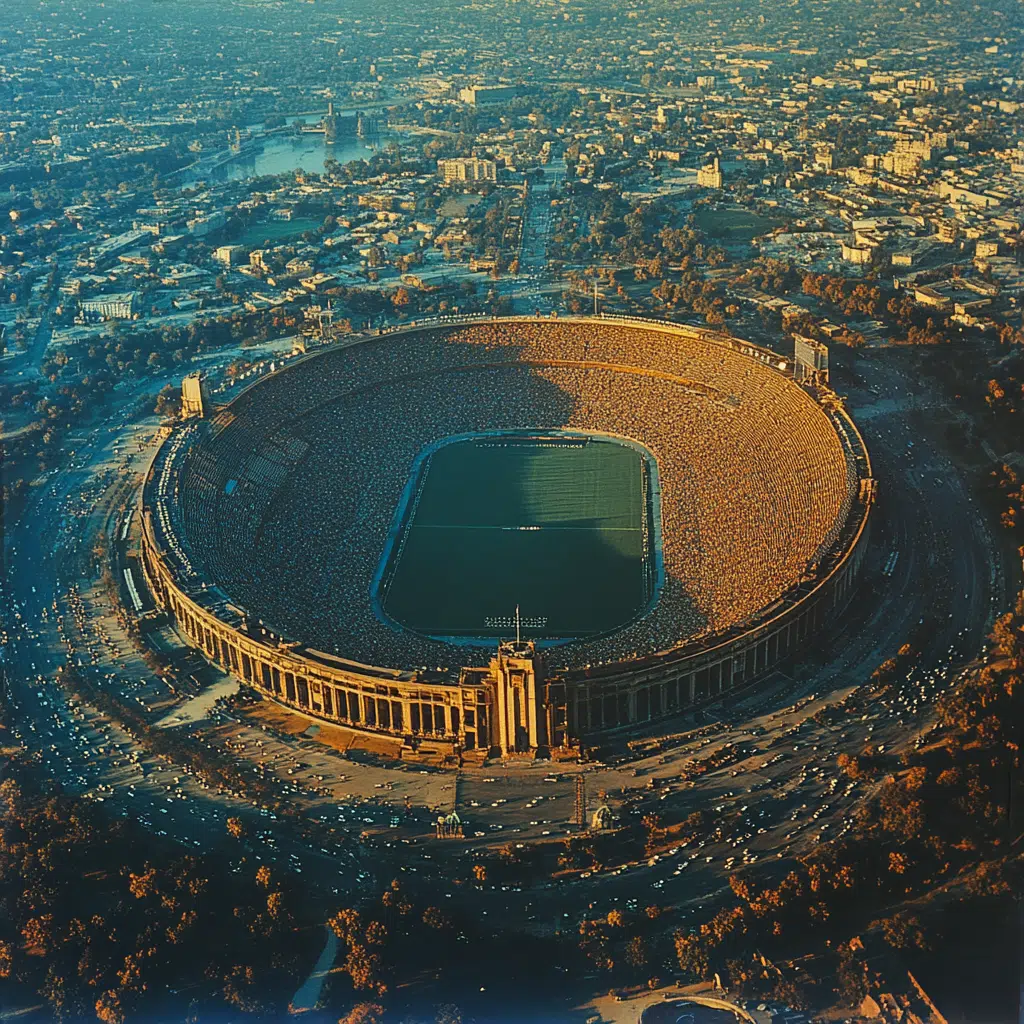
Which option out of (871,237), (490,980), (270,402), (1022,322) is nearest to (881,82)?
(871,237)

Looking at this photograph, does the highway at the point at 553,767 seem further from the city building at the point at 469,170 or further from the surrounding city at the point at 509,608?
the city building at the point at 469,170

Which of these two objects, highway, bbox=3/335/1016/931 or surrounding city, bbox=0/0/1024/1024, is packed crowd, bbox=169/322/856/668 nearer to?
surrounding city, bbox=0/0/1024/1024

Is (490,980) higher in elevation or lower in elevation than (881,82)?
lower

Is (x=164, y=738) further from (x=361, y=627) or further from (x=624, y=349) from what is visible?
(x=624, y=349)

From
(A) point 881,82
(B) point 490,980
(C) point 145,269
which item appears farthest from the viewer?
(A) point 881,82

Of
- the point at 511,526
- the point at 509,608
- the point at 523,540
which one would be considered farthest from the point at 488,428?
the point at 509,608

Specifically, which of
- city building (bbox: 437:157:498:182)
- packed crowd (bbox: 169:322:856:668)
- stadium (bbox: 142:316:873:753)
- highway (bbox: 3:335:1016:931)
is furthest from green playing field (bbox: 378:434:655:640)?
city building (bbox: 437:157:498:182)
